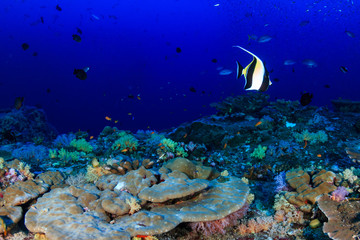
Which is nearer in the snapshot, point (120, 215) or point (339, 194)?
point (120, 215)

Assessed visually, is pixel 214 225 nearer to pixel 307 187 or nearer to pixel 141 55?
pixel 307 187

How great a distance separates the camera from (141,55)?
12150 centimetres

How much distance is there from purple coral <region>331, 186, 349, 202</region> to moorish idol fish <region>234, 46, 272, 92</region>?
217cm

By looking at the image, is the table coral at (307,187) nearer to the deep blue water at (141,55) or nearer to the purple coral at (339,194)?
the purple coral at (339,194)

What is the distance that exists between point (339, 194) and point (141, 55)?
12552 cm

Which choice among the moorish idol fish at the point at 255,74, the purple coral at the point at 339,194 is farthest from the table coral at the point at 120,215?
the moorish idol fish at the point at 255,74

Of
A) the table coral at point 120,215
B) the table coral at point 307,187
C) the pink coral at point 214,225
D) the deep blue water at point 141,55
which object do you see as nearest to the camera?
the table coral at point 120,215

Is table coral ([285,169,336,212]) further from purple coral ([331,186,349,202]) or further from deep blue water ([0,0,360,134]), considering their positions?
deep blue water ([0,0,360,134])

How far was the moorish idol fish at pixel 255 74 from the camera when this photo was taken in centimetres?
343

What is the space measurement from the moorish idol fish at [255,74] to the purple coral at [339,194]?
2.17 m

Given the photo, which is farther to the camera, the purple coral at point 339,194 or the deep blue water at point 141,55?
the deep blue water at point 141,55

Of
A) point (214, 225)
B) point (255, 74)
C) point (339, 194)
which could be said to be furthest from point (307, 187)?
point (255, 74)

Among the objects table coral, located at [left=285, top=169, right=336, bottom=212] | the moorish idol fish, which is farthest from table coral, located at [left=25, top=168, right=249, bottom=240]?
the moorish idol fish

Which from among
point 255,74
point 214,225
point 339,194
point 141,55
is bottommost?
point 141,55
